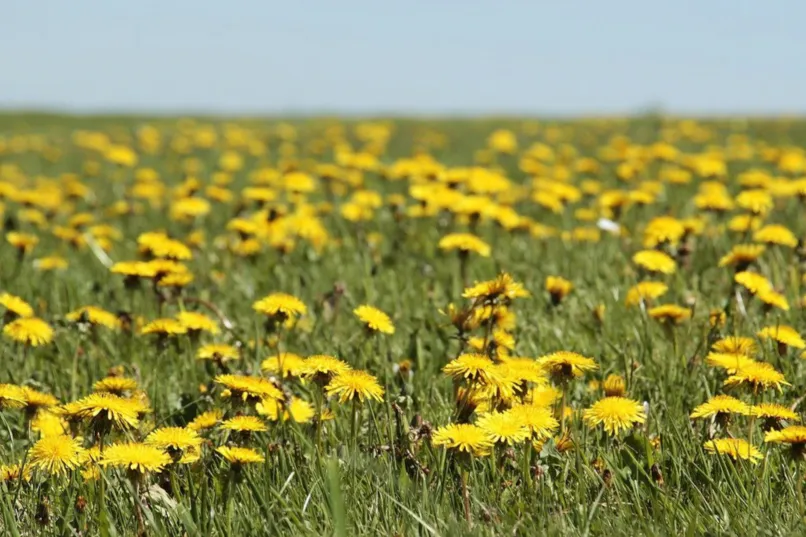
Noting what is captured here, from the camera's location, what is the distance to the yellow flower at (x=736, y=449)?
1.91 m

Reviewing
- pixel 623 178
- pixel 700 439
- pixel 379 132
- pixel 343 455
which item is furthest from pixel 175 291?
pixel 379 132

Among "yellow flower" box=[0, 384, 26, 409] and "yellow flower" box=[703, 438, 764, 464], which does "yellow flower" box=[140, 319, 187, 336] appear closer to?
"yellow flower" box=[0, 384, 26, 409]

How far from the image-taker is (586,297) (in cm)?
354

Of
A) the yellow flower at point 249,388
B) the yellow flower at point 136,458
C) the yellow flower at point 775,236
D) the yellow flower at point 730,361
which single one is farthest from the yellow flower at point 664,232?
the yellow flower at point 136,458

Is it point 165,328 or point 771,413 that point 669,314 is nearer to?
point 771,413

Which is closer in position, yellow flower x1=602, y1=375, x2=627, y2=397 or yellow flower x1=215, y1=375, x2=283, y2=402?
yellow flower x1=215, y1=375, x2=283, y2=402

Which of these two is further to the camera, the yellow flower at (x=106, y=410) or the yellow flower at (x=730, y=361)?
the yellow flower at (x=730, y=361)

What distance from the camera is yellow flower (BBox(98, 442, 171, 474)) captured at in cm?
175

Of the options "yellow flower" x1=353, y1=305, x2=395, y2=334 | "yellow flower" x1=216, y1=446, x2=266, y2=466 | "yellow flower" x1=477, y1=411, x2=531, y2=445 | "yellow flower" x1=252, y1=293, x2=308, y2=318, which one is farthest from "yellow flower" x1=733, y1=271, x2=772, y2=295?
"yellow flower" x1=216, y1=446, x2=266, y2=466

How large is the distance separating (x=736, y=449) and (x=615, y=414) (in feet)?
0.78

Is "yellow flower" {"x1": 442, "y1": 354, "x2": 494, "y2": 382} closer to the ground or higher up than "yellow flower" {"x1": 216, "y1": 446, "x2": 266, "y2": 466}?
higher up

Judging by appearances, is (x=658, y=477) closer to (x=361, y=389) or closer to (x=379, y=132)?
(x=361, y=389)

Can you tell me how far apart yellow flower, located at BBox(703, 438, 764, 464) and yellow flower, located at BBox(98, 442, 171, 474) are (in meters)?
1.06

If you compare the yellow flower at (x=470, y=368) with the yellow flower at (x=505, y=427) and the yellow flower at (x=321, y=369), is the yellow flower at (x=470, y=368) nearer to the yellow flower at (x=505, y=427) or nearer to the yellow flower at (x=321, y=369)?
Result: the yellow flower at (x=505, y=427)
